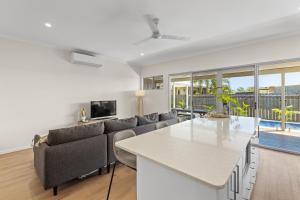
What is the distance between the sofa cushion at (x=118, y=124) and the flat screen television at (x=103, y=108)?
2.41 m

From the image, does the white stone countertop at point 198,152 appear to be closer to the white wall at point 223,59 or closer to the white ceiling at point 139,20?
the white ceiling at point 139,20

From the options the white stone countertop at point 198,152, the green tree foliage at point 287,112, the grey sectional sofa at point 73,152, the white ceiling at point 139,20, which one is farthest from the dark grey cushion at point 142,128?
the green tree foliage at point 287,112

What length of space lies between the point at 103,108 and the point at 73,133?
3.03m

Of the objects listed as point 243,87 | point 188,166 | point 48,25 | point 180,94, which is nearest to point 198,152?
point 188,166

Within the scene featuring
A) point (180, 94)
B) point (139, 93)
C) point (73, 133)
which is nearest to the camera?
point (73, 133)

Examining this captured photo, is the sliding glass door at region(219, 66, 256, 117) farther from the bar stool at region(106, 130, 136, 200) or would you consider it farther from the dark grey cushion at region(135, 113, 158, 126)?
the bar stool at region(106, 130, 136, 200)

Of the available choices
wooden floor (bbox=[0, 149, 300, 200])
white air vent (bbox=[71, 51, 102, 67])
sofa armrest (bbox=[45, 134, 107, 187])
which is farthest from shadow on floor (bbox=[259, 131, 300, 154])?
white air vent (bbox=[71, 51, 102, 67])

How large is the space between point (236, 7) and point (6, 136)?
5.34 m

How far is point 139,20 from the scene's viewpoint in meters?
2.83

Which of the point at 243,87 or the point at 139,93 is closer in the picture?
the point at 243,87

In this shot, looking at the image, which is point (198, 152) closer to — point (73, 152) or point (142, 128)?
point (73, 152)

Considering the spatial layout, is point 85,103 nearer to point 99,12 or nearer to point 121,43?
point 121,43

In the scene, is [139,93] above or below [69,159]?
above

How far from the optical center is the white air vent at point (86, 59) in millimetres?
4453
